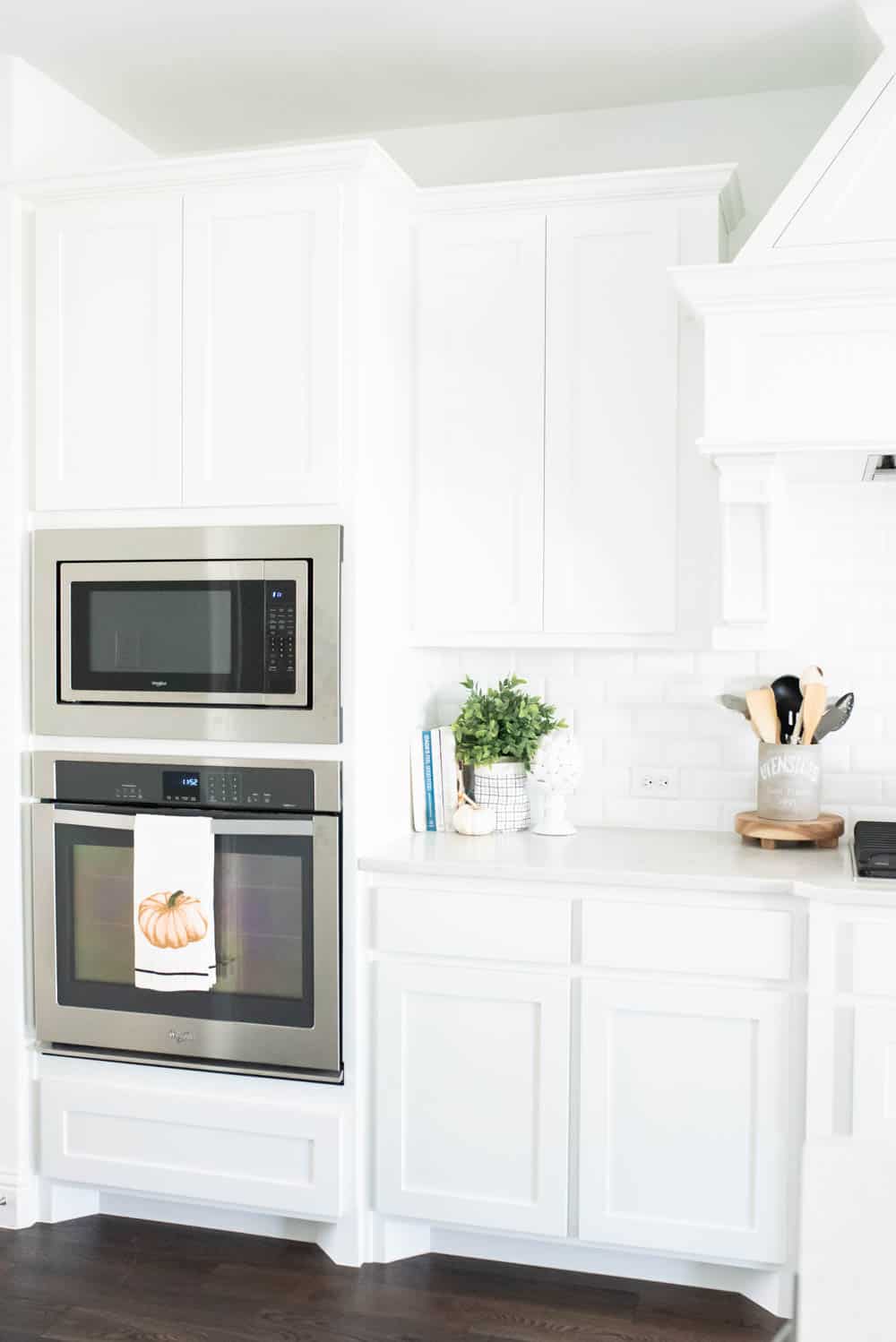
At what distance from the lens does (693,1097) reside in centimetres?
261

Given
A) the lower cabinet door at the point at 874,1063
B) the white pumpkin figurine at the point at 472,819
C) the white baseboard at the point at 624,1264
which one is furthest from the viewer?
the white pumpkin figurine at the point at 472,819

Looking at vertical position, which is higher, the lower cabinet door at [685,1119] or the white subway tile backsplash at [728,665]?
the white subway tile backsplash at [728,665]

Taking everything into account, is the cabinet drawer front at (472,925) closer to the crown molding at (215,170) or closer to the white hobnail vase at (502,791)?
the white hobnail vase at (502,791)

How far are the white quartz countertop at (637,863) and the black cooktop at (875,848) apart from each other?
0.03 m

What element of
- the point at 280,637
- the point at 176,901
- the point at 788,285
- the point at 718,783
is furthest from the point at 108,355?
the point at 718,783

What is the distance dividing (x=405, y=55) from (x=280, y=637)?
55.1 inches

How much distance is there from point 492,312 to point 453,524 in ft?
1.72

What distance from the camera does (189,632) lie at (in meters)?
2.86

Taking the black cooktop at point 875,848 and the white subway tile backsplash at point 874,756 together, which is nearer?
the black cooktop at point 875,848

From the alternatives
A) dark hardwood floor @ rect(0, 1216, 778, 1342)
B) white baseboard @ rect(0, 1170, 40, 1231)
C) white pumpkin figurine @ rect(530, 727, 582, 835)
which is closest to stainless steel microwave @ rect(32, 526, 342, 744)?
white pumpkin figurine @ rect(530, 727, 582, 835)

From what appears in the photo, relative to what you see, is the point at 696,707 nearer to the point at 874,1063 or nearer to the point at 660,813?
the point at 660,813

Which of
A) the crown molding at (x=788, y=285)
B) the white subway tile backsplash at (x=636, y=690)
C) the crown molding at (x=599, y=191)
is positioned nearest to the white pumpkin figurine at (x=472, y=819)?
the white subway tile backsplash at (x=636, y=690)

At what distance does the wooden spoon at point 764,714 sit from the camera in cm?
299

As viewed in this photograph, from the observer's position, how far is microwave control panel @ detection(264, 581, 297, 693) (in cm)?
279
